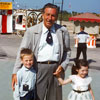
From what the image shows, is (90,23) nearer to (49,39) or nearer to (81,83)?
(81,83)

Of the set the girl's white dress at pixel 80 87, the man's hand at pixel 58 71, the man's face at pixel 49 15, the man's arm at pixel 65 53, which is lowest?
the girl's white dress at pixel 80 87

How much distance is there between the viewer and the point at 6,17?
82.9ft

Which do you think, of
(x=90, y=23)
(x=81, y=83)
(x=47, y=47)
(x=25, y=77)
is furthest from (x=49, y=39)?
(x=90, y=23)

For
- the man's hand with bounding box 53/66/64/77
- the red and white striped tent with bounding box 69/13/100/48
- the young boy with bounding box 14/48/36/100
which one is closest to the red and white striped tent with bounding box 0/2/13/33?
the red and white striped tent with bounding box 69/13/100/48

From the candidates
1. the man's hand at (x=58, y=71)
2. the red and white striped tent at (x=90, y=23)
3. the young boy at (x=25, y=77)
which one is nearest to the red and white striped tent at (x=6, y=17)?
the red and white striped tent at (x=90, y=23)

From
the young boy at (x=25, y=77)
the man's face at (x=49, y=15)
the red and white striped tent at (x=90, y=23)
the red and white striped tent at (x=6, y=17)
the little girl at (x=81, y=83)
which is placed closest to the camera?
the man's face at (x=49, y=15)

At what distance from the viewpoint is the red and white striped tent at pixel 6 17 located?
2513 cm

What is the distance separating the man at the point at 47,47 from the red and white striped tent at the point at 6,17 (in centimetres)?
2253

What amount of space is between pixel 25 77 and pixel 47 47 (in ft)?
1.59

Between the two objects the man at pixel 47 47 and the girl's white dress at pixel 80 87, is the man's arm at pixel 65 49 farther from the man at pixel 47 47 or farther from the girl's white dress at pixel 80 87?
the girl's white dress at pixel 80 87

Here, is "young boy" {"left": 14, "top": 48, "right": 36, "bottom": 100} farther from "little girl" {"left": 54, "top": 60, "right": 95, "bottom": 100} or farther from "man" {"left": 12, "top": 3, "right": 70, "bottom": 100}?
"little girl" {"left": 54, "top": 60, "right": 95, "bottom": 100}

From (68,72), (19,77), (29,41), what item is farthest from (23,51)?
(68,72)

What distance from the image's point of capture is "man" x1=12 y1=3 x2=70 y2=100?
9.92 ft

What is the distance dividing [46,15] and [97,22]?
47.1 feet
